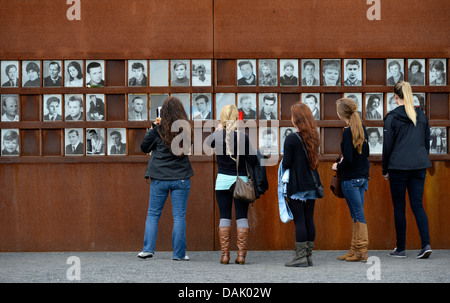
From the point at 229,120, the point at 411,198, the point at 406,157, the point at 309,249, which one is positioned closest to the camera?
the point at 309,249

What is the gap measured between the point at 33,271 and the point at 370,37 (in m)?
4.95

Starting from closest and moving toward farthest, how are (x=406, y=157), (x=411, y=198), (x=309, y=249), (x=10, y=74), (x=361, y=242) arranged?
1. (x=309, y=249)
2. (x=361, y=242)
3. (x=406, y=157)
4. (x=411, y=198)
5. (x=10, y=74)

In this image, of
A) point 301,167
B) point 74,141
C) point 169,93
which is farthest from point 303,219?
point 74,141

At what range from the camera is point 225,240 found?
7488 mm

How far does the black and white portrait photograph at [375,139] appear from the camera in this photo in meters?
8.69

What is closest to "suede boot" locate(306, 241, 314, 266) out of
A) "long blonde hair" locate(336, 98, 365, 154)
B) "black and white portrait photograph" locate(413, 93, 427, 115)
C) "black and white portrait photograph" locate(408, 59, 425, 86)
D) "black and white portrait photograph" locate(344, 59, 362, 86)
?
"long blonde hair" locate(336, 98, 365, 154)

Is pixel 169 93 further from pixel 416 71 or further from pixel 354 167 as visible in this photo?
pixel 416 71

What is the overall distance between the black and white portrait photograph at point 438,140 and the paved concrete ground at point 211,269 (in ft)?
4.21

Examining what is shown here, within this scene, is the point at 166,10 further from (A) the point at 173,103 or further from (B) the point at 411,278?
(B) the point at 411,278

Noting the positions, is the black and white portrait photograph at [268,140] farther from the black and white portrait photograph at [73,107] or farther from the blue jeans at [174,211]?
the black and white portrait photograph at [73,107]

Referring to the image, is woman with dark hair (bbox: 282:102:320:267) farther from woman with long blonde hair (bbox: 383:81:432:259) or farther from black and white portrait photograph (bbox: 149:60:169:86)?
black and white portrait photograph (bbox: 149:60:169:86)

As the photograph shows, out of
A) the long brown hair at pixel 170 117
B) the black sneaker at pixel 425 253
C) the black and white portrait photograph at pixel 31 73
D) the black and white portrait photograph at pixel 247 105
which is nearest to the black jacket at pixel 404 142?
the black sneaker at pixel 425 253

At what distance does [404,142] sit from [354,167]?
0.72 meters

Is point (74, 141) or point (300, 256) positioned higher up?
point (74, 141)
